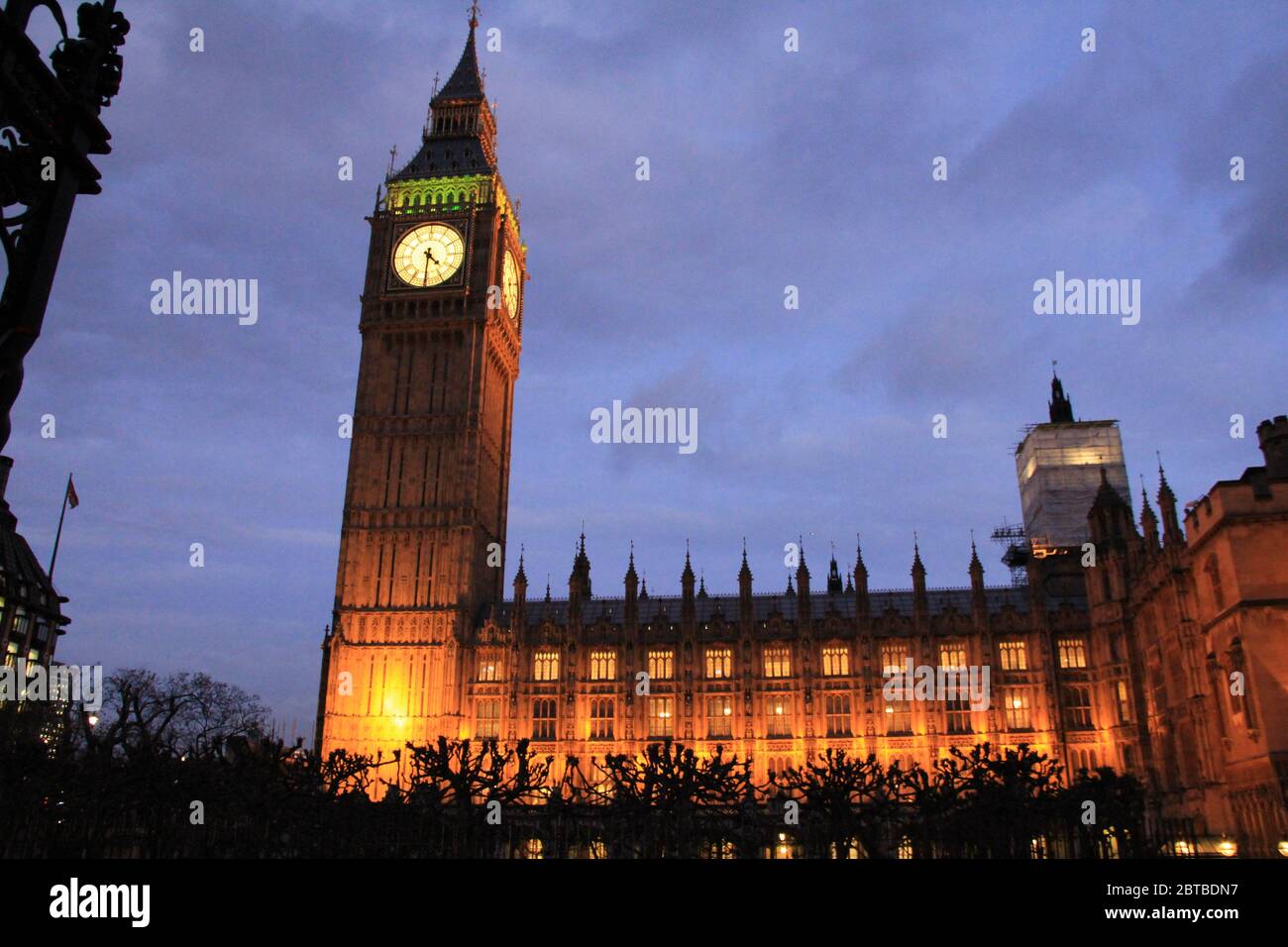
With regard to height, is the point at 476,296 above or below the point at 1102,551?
above

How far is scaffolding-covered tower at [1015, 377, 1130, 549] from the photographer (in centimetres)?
9288

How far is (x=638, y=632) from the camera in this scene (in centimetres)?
7550

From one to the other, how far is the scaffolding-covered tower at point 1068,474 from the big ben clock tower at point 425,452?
172 feet

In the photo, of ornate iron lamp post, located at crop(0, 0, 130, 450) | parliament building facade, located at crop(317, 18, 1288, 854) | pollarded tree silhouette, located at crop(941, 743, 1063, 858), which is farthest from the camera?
parliament building facade, located at crop(317, 18, 1288, 854)

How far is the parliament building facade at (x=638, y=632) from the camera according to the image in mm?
67688

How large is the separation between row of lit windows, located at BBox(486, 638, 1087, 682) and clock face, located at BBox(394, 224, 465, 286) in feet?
114

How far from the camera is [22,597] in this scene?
9325cm

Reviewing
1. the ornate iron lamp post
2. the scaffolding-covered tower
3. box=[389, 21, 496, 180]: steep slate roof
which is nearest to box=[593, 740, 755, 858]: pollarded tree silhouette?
the ornate iron lamp post

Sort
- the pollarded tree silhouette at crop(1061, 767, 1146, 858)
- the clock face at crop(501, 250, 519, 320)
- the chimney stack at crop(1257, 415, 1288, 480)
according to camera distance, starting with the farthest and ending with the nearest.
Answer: the clock face at crop(501, 250, 519, 320) → the chimney stack at crop(1257, 415, 1288, 480) → the pollarded tree silhouette at crop(1061, 767, 1146, 858)

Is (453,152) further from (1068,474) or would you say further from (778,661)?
(1068,474)

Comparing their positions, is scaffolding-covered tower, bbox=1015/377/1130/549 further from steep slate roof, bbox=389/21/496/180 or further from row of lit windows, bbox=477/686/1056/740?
steep slate roof, bbox=389/21/496/180

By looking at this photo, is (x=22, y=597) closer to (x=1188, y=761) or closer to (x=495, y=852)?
(x=495, y=852)
